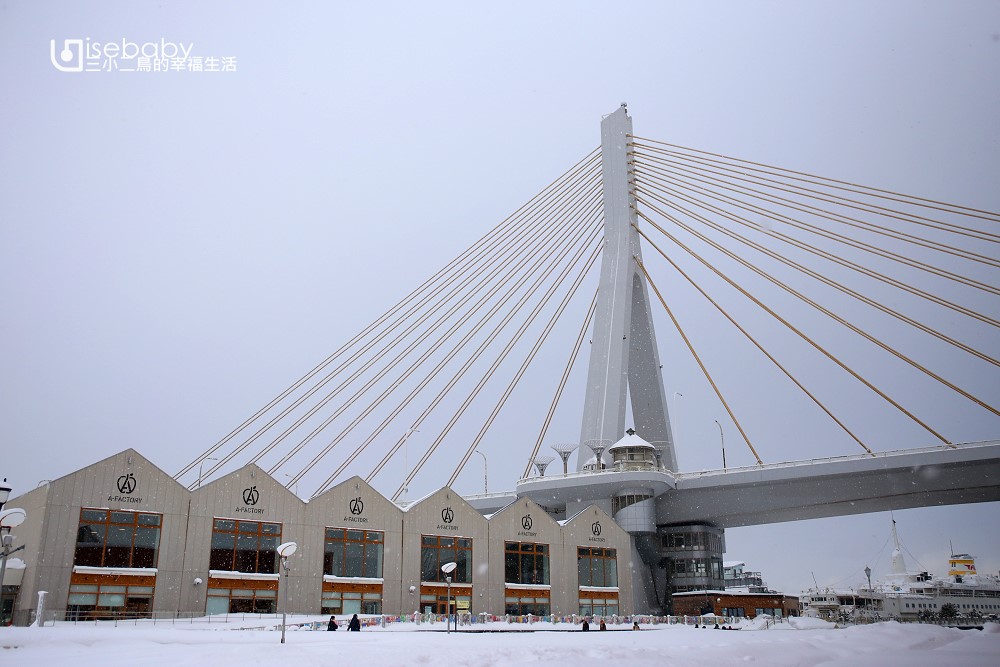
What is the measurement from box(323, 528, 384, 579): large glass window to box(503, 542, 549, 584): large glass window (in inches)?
316

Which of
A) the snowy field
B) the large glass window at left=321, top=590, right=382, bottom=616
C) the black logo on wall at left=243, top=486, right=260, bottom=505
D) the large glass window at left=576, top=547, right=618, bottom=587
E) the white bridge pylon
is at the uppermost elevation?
the white bridge pylon

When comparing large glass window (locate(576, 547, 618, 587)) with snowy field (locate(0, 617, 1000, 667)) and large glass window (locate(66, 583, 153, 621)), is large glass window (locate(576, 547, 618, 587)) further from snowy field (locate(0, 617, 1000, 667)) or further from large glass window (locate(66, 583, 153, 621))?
snowy field (locate(0, 617, 1000, 667))

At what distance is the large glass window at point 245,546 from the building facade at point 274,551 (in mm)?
Answer: 50

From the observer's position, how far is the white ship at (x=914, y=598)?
36406 millimetres

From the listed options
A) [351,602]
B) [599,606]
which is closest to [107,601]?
[351,602]

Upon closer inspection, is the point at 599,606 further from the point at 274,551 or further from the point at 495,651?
the point at 495,651

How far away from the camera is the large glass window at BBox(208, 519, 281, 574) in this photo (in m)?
38.4

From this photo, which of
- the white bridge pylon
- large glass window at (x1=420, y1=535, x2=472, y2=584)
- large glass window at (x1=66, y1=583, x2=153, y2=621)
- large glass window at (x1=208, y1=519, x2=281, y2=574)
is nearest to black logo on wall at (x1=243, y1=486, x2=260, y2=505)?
large glass window at (x1=208, y1=519, x2=281, y2=574)

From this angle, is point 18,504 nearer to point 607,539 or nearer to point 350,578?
point 350,578

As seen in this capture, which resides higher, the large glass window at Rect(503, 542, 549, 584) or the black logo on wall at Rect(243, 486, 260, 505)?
the black logo on wall at Rect(243, 486, 260, 505)

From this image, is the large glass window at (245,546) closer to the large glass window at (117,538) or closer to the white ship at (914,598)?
the large glass window at (117,538)

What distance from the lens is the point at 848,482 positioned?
5212 cm

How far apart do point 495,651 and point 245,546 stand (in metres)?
22.9

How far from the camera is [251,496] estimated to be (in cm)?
3956
